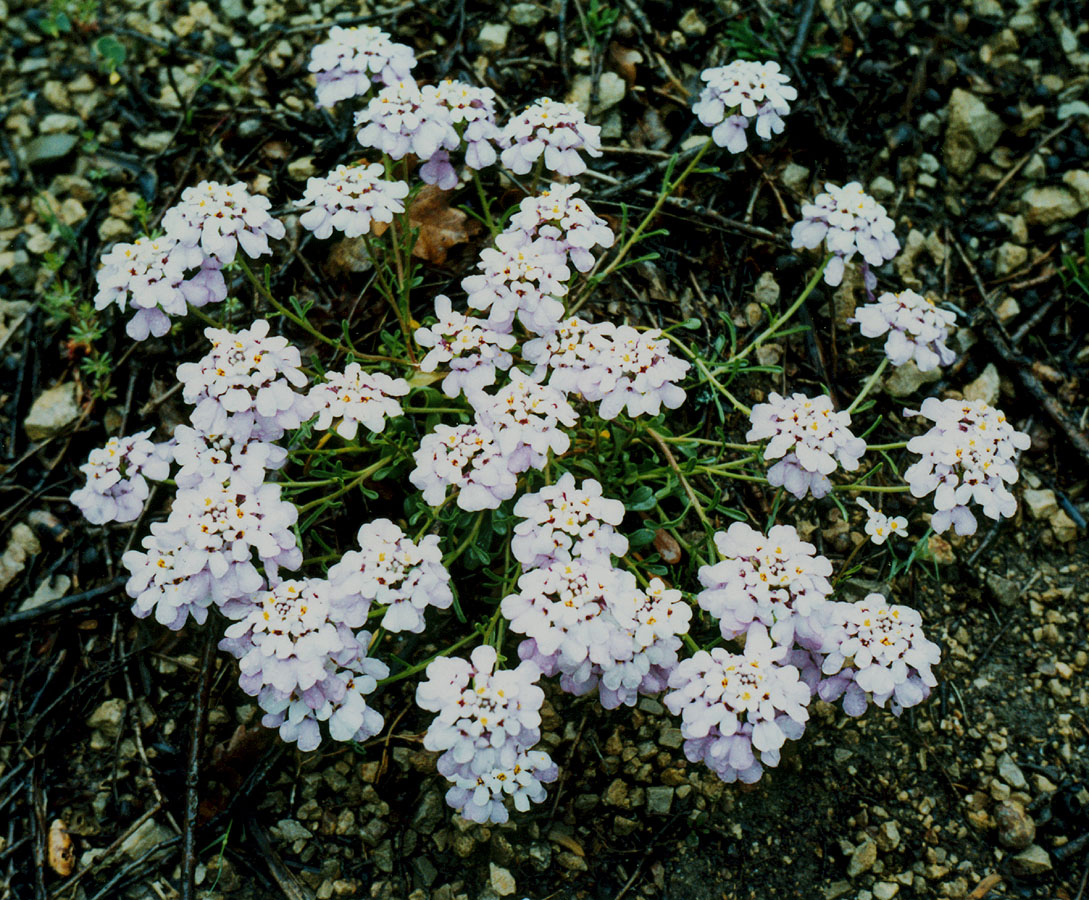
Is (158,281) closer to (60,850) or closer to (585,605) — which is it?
(585,605)

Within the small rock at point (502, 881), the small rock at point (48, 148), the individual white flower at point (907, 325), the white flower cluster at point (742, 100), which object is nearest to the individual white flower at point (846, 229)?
the individual white flower at point (907, 325)

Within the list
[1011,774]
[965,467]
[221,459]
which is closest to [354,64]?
[221,459]

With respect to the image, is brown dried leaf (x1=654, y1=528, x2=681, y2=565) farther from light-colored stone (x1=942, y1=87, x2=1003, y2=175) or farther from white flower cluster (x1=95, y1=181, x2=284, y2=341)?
light-colored stone (x1=942, y1=87, x2=1003, y2=175)

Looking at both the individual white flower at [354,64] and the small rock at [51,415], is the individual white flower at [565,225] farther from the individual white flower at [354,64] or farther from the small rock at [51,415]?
the small rock at [51,415]

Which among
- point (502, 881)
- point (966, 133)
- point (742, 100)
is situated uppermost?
point (742, 100)

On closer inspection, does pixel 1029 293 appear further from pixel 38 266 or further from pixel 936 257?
pixel 38 266

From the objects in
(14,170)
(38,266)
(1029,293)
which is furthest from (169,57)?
(1029,293)

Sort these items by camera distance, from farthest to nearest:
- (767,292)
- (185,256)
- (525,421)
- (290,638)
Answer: (767,292), (185,256), (525,421), (290,638)
